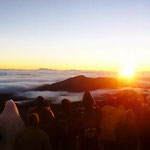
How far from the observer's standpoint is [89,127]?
→ 847 centimetres

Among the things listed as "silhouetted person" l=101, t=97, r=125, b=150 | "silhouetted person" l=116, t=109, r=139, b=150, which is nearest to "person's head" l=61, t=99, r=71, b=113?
"silhouetted person" l=101, t=97, r=125, b=150

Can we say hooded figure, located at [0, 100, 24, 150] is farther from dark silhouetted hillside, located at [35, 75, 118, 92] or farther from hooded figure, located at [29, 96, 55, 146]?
dark silhouetted hillside, located at [35, 75, 118, 92]

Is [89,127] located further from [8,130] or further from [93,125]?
[8,130]

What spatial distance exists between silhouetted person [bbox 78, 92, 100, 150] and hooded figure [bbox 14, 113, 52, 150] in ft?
5.45

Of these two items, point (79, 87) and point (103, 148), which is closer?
point (103, 148)

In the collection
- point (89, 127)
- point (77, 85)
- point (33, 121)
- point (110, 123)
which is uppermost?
point (33, 121)

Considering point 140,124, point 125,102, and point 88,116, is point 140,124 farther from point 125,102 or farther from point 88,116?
point 88,116

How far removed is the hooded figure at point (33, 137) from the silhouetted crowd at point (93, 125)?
1.17ft

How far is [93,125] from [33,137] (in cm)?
208

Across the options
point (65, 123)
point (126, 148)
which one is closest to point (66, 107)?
point (65, 123)

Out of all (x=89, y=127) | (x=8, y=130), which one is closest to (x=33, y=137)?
(x=8, y=130)

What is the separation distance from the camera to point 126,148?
316 inches

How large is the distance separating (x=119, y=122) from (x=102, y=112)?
0.56 m

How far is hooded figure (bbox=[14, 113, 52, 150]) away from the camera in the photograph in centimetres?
685
